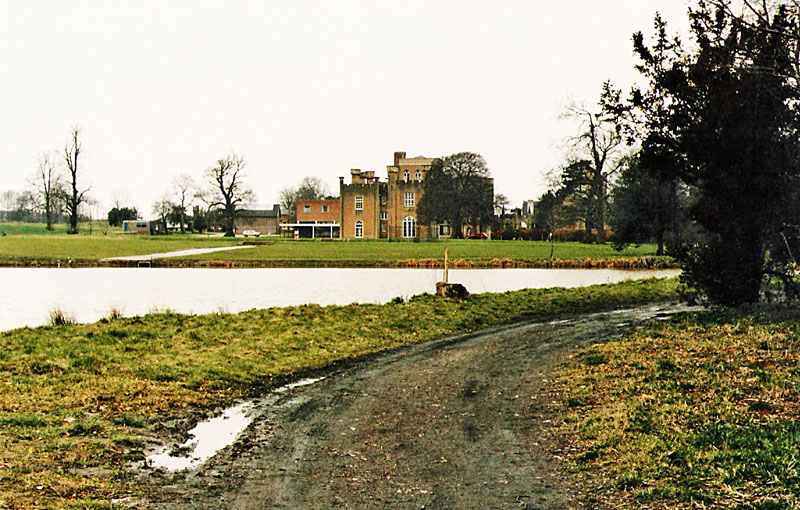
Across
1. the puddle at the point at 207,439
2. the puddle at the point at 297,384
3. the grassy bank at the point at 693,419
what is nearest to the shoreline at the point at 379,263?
the grassy bank at the point at 693,419

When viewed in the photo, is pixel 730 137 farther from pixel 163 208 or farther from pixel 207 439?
pixel 163 208

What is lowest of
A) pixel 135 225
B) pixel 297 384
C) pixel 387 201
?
pixel 297 384

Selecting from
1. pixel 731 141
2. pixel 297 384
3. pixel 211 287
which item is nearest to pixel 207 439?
pixel 297 384

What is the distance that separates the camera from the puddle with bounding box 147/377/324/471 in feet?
26.0

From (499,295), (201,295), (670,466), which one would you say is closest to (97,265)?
(201,295)

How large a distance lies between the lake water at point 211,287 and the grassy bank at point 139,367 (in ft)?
12.7

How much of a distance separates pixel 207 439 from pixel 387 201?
10133 centimetres

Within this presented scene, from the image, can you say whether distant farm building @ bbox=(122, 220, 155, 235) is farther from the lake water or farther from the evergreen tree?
the evergreen tree

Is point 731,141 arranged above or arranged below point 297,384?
above

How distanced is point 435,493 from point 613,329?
11562 mm

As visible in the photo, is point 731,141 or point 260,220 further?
point 260,220

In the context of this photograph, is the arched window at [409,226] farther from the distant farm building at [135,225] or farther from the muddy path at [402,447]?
the muddy path at [402,447]

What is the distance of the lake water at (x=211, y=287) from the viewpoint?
23875 mm

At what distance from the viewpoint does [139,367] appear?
1252 centimetres
